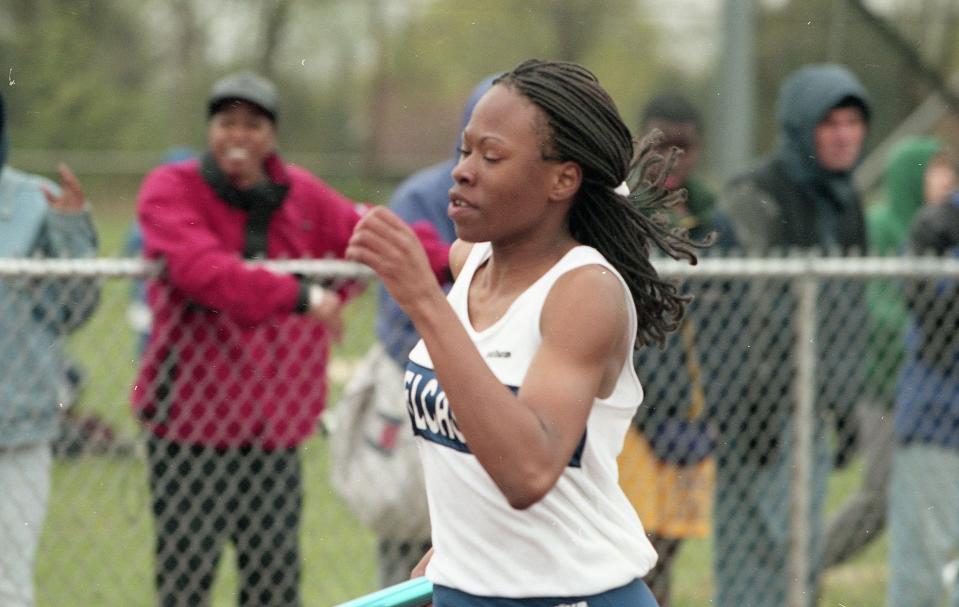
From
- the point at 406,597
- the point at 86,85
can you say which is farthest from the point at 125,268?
the point at 86,85

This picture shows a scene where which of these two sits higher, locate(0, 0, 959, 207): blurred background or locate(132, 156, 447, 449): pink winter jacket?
locate(0, 0, 959, 207): blurred background

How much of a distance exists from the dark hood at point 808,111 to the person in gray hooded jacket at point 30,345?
2.52 metres

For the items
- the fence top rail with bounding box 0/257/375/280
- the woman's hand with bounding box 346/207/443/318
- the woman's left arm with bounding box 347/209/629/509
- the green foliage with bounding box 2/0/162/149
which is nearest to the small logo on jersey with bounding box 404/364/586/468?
the woman's left arm with bounding box 347/209/629/509

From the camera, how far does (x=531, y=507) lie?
2471 millimetres

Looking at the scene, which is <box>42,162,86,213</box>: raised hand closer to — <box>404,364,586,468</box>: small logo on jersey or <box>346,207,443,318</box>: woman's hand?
<box>404,364,586,468</box>: small logo on jersey

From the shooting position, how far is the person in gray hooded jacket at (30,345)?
416 cm

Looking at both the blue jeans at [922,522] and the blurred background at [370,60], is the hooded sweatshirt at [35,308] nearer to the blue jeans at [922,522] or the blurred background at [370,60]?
the blue jeans at [922,522]

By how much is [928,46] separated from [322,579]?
446 inches

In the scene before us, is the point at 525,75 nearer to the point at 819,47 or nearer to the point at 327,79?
the point at 819,47

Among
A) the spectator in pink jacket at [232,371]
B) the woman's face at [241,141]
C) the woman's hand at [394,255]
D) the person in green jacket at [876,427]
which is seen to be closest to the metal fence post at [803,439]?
the person in green jacket at [876,427]

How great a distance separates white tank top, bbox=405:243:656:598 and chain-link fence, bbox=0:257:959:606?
173 cm

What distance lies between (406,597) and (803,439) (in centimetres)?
246

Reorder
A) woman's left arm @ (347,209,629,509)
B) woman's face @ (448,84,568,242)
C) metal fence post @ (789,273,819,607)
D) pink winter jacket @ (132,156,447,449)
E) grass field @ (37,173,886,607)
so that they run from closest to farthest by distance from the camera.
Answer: woman's left arm @ (347,209,629,509), woman's face @ (448,84,568,242), pink winter jacket @ (132,156,447,449), metal fence post @ (789,273,819,607), grass field @ (37,173,886,607)

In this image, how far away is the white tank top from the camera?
2.47 metres
